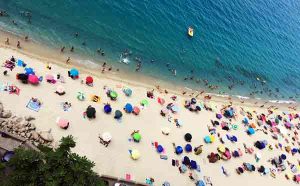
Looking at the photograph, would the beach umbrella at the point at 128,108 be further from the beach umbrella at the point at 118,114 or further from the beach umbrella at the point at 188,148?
the beach umbrella at the point at 188,148

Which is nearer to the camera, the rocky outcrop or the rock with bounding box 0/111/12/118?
the rocky outcrop

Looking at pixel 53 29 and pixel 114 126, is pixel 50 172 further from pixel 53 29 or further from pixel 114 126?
pixel 53 29

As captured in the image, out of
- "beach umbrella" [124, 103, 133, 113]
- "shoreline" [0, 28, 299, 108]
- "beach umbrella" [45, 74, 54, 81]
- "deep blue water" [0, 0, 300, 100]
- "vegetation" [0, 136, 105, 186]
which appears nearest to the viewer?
"vegetation" [0, 136, 105, 186]

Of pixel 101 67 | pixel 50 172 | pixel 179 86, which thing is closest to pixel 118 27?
pixel 101 67

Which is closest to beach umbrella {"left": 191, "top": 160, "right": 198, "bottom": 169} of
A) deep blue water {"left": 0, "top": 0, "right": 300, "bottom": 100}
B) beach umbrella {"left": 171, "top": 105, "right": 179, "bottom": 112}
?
beach umbrella {"left": 171, "top": 105, "right": 179, "bottom": 112}

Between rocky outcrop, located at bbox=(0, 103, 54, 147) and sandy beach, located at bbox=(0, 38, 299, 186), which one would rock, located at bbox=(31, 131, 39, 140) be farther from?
sandy beach, located at bbox=(0, 38, 299, 186)

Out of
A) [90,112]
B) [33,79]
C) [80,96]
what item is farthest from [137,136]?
[33,79]
